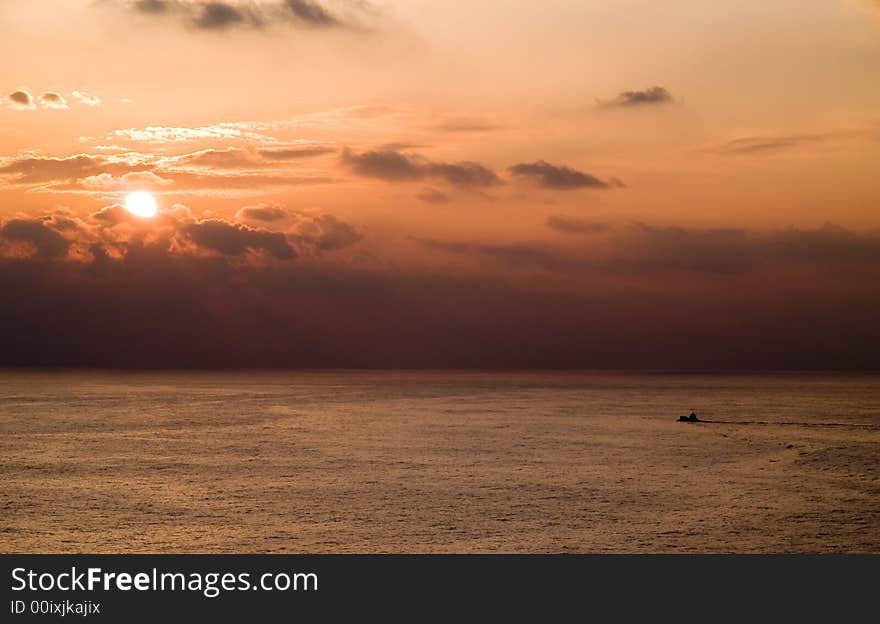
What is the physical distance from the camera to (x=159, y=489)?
47562mm

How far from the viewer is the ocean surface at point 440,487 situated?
1374 inches

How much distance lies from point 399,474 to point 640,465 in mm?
16294

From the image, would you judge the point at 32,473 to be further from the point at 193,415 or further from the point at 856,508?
the point at 193,415

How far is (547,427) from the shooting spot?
90062 mm

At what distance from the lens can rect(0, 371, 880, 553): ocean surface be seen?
3491 cm

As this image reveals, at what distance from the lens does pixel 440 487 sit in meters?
47.8

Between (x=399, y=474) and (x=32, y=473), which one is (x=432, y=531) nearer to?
(x=399, y=474)

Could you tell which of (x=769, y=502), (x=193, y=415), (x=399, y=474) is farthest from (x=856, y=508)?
(x=193, y=415)
